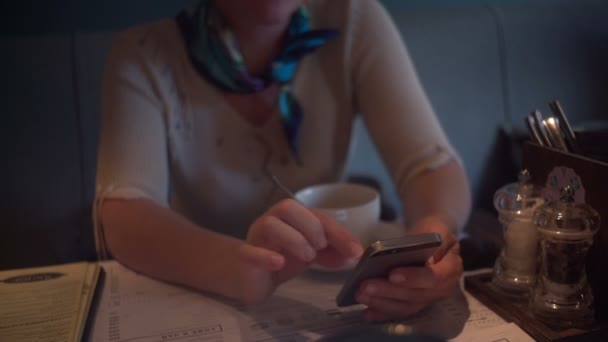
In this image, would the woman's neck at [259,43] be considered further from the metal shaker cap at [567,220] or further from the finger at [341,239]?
the metal shaker cap at [567,220]

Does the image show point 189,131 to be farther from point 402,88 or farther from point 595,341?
point 595,341

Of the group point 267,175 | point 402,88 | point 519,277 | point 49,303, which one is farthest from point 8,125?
point 519,277

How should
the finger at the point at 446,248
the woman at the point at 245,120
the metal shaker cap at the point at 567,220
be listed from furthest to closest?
the woman at the point at 245,120, the finger at the point at 446,248, the metal shaker cap at the point at 567,220

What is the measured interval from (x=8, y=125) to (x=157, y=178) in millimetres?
759

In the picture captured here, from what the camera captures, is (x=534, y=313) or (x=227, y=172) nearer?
(x=534, y=313)

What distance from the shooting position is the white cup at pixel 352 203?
25.9 inches

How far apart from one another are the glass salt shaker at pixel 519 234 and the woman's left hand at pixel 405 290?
64mm

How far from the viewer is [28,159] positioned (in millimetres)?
1343

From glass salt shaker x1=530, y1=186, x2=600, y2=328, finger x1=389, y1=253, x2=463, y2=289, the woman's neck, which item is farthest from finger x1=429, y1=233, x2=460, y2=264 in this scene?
the woman's neck

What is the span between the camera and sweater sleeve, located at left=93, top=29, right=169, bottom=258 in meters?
0.77

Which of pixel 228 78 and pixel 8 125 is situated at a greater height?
pixel 228 78

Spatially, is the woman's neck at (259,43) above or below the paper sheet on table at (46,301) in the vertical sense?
above

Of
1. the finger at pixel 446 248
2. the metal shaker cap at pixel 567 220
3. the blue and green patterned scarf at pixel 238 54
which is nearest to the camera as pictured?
the metal shaker cap at pixel 567 220

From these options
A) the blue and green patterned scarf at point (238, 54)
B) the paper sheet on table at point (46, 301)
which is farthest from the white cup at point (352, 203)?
the paper sheet on table at point (46, 301)
